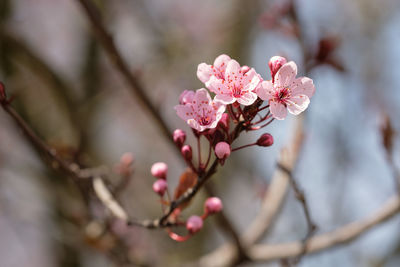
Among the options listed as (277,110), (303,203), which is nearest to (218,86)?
(277,110)

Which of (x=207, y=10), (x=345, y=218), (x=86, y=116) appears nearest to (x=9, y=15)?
(x=86, y=116)

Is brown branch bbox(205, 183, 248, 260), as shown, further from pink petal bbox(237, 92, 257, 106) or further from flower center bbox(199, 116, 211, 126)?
pink petal bbox(237, 92, 257, 106)

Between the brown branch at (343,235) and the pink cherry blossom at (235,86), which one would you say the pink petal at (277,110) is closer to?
the pink cherry blossom at (235,86)

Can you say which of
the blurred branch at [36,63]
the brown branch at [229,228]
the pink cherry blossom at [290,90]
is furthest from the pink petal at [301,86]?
the blurred branch at [36,63]

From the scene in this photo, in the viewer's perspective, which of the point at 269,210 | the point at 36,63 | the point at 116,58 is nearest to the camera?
the point at 116,58

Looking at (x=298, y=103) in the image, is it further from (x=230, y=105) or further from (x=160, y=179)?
(x=160, y=179)

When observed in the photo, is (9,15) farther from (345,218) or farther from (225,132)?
(345,218)

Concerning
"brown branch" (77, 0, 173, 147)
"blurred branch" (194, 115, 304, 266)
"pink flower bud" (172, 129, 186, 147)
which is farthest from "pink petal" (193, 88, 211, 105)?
"blurred branch" (194, 115, 304, 266)
